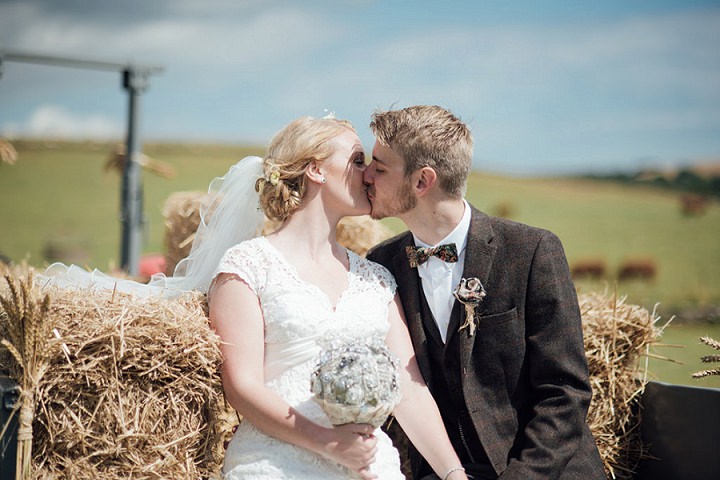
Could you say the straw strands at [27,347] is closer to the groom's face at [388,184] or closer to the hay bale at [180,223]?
the groom's face at [388,184]

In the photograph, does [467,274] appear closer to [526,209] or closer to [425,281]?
[425,281]

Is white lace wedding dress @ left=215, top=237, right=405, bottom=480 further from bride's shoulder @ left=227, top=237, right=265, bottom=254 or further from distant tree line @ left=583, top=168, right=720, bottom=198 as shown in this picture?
distant tree line @ left=583, top=168, right=720, bottom=198

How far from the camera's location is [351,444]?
2.86 meters

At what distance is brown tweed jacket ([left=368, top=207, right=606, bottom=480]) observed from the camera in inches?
123

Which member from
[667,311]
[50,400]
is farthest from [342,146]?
[667,311]

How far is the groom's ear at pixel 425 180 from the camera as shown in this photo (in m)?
3.39

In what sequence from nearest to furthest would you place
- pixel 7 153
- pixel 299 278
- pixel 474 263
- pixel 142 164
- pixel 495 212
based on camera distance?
pixel 299 278, pixel 474 263, pixel 7 153, pixel 142 164, pixel 495 212

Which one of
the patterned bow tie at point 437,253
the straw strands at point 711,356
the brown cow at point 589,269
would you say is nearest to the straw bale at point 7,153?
the patterned bow tie at point 437,253

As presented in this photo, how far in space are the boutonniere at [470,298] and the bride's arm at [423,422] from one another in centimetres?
36

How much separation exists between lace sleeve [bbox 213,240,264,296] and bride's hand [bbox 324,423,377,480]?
0.77m

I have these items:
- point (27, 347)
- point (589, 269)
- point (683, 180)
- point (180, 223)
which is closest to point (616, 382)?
point (27, 347)

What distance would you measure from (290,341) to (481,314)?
977 mm

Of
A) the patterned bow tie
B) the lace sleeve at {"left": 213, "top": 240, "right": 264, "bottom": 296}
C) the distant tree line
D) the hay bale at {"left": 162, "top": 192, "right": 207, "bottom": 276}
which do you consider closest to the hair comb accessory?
the lace sleeve at {"left": 213, "top": 240, "right": 264, "bottom": 296}

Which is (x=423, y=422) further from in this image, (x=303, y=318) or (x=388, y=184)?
(x=388, y=184)
